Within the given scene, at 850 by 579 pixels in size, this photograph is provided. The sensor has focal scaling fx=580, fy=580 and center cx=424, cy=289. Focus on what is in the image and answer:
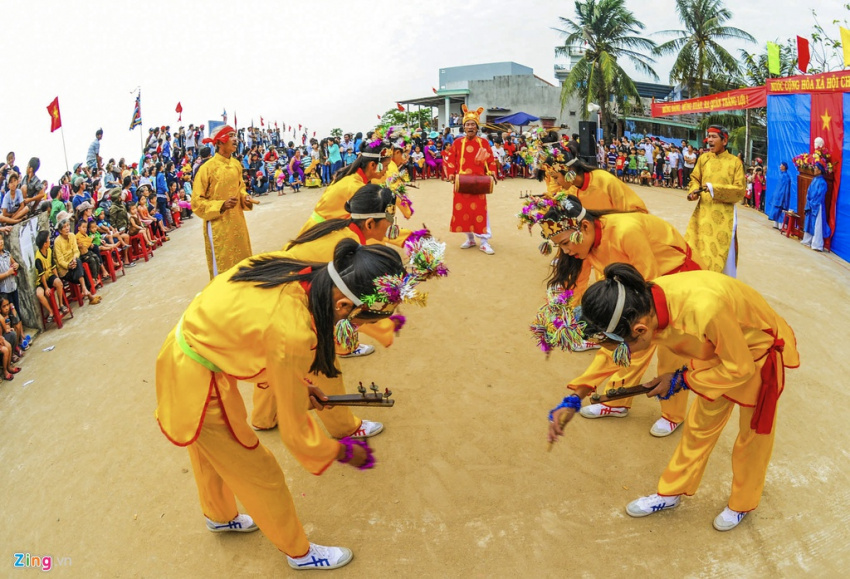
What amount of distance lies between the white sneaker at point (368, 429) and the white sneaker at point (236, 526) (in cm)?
102

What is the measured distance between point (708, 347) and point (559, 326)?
0.75 m

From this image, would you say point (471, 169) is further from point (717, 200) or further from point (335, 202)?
point (717, 200)

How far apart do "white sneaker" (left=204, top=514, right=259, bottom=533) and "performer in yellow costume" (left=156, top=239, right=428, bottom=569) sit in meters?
0.50

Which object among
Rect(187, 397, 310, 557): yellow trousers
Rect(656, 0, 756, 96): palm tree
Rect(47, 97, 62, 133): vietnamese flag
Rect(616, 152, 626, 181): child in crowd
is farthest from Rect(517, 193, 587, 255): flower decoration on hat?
Rect(656, 0, 756, 96): palm tree

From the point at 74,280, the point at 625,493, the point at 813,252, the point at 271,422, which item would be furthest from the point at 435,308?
the point at 813,252

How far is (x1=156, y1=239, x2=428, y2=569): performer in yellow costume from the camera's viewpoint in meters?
2.61

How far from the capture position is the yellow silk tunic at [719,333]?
281cm

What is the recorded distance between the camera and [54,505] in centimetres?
376

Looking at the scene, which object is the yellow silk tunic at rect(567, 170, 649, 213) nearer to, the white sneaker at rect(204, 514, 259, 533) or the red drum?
the red drum

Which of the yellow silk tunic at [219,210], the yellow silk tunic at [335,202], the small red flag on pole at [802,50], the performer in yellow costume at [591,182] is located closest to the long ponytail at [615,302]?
the performer in yellow costume at [591,182]

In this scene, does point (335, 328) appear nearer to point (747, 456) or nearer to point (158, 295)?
point (747, 456)

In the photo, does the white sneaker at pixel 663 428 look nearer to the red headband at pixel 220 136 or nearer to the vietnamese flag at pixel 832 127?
the red headband at pixel 220 136

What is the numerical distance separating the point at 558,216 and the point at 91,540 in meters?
3.58

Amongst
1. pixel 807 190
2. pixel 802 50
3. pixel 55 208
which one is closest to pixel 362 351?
pixel 55 208
